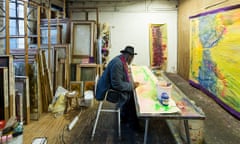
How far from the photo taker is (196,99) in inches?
196

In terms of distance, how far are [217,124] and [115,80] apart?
1.90 metres

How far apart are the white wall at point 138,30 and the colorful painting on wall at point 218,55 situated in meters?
1.92

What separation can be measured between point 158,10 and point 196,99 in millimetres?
4047

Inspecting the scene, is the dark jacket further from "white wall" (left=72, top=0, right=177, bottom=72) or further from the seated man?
"white wall" (left=72, top=0, right=177, bottom=72)

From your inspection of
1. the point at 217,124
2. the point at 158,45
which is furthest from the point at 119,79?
the point at 158,45

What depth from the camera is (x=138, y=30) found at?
8.09m

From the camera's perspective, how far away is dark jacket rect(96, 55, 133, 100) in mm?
2923

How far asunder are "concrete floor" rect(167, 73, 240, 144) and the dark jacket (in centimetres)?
129

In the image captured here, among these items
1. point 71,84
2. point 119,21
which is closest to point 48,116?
point 71,84

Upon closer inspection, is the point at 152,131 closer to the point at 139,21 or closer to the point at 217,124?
the point at 217,124

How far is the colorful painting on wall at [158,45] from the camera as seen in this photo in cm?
801

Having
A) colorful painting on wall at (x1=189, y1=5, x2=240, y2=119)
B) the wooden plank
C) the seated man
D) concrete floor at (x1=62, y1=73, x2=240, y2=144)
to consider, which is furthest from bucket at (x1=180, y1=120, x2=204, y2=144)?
the wooden plank

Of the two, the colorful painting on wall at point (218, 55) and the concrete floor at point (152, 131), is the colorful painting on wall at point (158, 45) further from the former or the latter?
the concrete floor at point (152, 131)

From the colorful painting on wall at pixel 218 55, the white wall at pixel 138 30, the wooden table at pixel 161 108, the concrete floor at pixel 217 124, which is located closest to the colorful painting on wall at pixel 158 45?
the white wall at pixel 138 30
